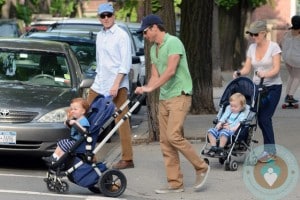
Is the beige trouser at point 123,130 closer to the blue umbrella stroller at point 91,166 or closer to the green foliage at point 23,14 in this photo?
the blue umbrella stroller at point 91,166

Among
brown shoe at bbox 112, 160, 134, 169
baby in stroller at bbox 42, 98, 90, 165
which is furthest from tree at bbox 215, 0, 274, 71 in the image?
baby in stroller at bbox 42, 98, 90, 165

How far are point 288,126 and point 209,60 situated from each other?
2412 mm

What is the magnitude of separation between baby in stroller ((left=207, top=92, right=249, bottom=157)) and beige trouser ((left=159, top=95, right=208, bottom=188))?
0.94 m

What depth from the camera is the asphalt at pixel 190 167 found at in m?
9.45

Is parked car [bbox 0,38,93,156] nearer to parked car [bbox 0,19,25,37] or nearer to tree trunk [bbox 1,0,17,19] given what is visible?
parked car [bbox 0,19,25,37]

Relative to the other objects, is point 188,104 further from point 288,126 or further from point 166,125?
point 288,126

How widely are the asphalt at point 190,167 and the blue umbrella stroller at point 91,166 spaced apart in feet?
1.01

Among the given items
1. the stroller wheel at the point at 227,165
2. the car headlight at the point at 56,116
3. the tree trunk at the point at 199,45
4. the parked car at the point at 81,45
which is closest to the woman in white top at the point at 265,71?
the stroller wheel at the point at 227,165

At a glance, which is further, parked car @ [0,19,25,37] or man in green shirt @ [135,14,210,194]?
parked car @ [0,19,25,37]

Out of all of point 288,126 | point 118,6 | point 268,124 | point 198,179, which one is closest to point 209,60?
point 288,126

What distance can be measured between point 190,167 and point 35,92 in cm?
220

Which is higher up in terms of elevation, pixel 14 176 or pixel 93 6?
pixel 14 176

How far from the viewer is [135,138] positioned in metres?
13.1

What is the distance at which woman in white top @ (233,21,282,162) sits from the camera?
10523 millimetres
